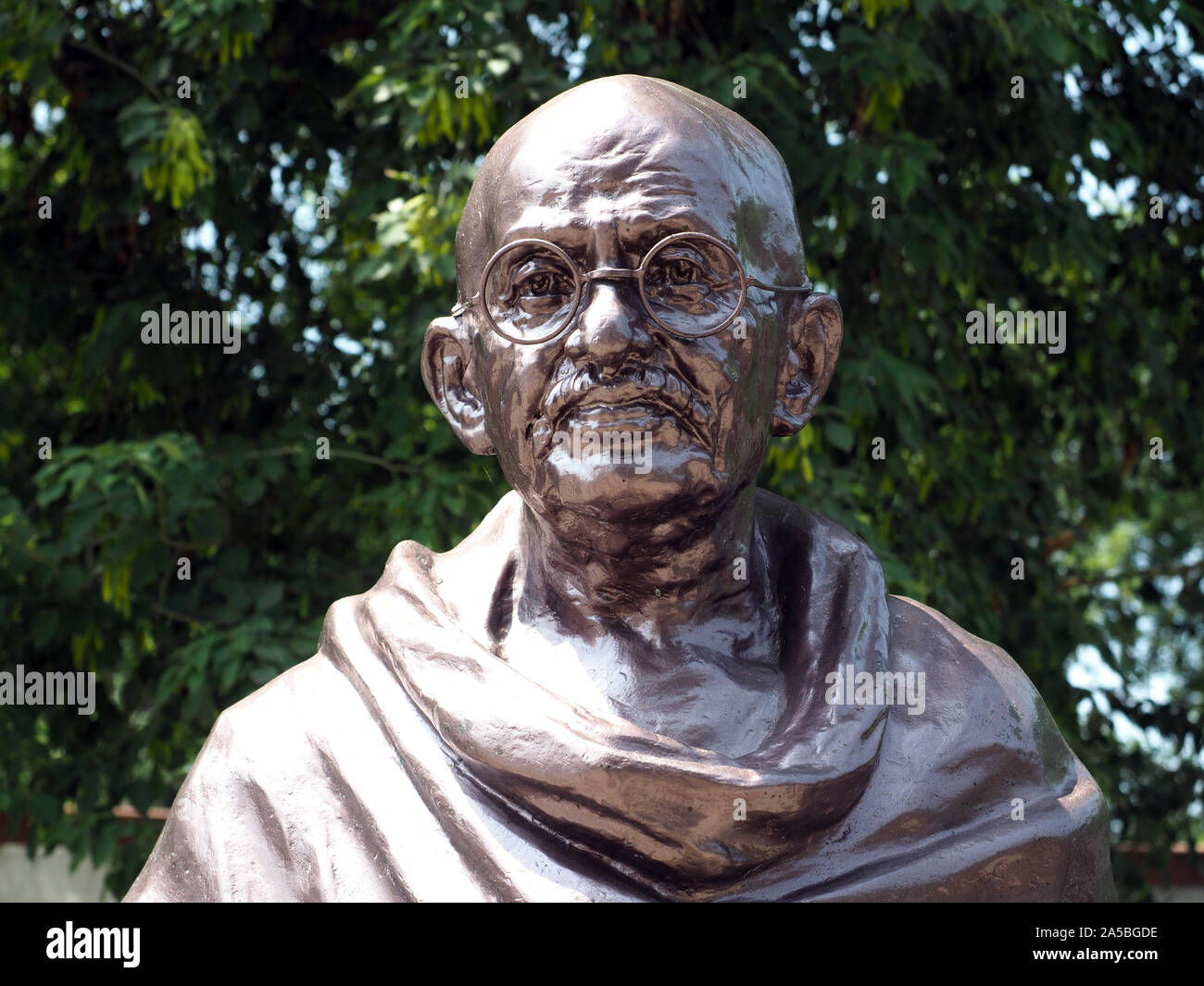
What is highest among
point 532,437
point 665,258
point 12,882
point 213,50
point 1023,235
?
point 213,50

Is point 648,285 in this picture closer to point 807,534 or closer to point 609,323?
point 609,323

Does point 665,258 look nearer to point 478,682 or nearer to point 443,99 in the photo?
point 478,682

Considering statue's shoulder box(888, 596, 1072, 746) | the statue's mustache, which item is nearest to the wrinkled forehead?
the statue's mustache

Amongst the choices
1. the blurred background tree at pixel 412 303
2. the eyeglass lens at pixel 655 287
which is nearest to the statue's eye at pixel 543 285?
the eyeglass lens at pixel 655 287

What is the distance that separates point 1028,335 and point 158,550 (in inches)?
131

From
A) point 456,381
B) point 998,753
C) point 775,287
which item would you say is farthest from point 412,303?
point 998,753

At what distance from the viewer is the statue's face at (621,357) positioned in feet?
9.34

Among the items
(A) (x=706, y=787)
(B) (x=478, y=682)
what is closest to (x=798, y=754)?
(A) (x=706, y=787)

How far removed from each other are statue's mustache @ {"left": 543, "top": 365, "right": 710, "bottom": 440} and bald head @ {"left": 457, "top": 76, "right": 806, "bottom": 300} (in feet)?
0.73

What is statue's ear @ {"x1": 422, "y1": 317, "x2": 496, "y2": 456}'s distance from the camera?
3146 millimetres

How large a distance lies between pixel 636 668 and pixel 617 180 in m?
0.75

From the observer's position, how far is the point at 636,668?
3043 mm

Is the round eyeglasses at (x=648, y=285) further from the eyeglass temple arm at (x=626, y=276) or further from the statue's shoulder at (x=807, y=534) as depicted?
the statue's shoulder at (x=807, y=534)

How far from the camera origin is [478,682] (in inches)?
113
